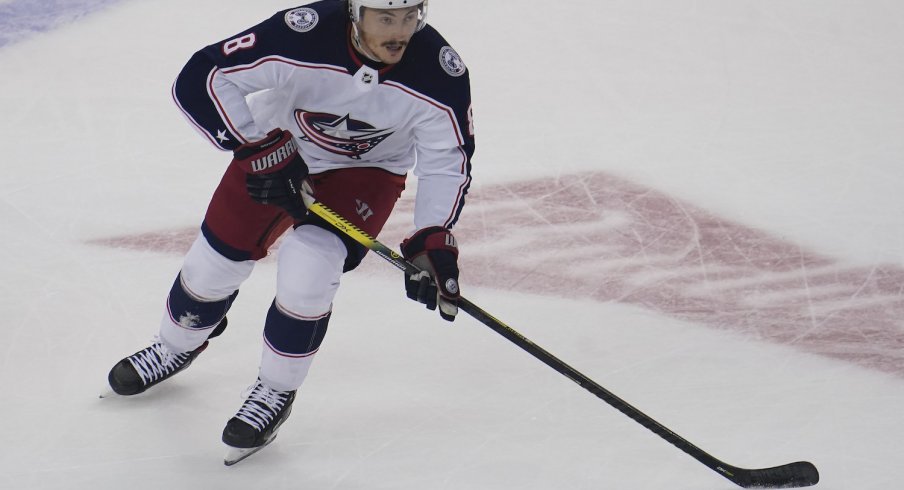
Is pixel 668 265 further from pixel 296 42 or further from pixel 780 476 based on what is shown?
pixel 296 42

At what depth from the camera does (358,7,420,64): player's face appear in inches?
99.7

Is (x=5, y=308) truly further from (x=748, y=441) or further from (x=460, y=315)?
(x=748, y=441)

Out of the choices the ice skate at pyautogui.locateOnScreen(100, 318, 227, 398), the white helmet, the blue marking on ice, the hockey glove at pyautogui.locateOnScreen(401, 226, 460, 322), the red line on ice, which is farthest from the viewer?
the blue marking on ice

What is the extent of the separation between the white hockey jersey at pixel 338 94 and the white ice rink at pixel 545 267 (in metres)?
0.62

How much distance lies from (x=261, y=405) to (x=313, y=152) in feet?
2.09

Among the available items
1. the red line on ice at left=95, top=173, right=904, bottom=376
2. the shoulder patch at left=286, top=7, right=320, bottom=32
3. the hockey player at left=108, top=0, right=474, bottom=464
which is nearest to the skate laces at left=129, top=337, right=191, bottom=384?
the hockey player at left=108, top=0, right=474, bottom=464

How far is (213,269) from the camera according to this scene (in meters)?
2.82

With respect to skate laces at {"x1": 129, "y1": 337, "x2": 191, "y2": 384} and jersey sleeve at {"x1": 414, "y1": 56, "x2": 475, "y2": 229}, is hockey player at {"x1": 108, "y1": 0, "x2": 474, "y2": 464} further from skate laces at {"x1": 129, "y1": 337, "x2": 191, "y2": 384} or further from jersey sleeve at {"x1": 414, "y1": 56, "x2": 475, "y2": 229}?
skate laces at {"x1": 129, "y1": 337, "x2": 191, "y2": 384}

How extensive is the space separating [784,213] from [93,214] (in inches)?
93.4

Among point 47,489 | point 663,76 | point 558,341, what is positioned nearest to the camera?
point 47,489

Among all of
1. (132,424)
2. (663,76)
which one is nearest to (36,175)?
(132,424)

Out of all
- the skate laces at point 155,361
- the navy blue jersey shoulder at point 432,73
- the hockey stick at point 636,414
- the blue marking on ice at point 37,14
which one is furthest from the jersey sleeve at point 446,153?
the blue marking on ice at point 37,14

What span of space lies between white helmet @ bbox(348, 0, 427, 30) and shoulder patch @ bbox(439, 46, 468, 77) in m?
0.12

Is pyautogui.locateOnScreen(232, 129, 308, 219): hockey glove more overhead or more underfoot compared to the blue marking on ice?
more overhead
